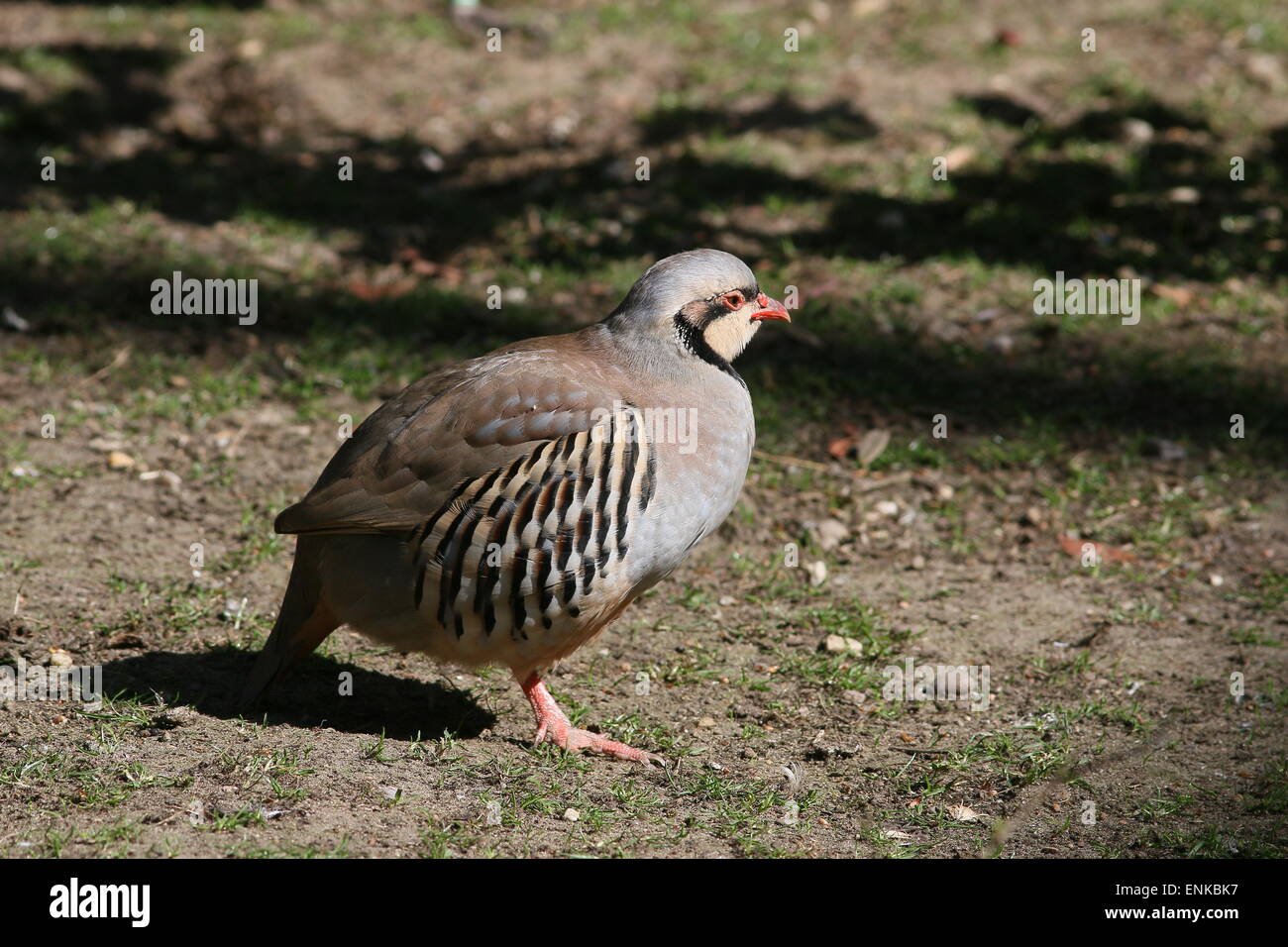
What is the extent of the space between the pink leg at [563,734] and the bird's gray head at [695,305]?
1293mm

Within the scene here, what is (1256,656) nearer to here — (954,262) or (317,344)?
(954,262)

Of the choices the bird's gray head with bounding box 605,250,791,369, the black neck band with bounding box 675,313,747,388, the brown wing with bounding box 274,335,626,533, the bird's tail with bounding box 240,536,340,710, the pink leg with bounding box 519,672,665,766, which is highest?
the bird's gray head with bounding box 605,250,791,369

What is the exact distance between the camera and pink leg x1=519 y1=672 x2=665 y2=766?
4.89m

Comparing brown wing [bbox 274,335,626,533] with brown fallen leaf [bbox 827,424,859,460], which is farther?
brown fallen leaf [bbox 827,424,859,460]

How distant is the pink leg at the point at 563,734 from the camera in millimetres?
4887

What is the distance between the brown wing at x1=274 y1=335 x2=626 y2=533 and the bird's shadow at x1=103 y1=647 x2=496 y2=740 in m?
0.74

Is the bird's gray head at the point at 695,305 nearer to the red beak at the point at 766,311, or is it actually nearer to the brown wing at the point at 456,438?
the red beak at the point at 766,311

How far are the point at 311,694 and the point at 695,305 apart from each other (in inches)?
81.0

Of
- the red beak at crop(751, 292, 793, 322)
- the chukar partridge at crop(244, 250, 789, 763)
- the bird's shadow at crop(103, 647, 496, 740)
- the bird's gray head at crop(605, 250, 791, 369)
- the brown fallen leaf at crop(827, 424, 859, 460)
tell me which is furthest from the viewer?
the brown fallen leaf at crop(827, 424, 859, 460)

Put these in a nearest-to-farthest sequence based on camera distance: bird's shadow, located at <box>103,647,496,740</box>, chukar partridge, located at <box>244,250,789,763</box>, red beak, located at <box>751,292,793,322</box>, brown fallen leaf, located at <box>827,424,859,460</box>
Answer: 1. chukar partridge, located at <box>244,250,789,763</box>
2. bird's shadow, located at <box>103,647,496,740</box>
3. red beak, located at <box>751,292,793,322</box>
4. brown fallen leaf, located at <box>827,424,859,460</box>

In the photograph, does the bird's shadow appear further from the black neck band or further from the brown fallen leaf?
the brown fallen leaf

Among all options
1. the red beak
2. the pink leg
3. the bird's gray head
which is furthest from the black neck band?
the pink leg

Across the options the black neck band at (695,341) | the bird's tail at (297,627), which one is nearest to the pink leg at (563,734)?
the bird's tail at (297,627)
